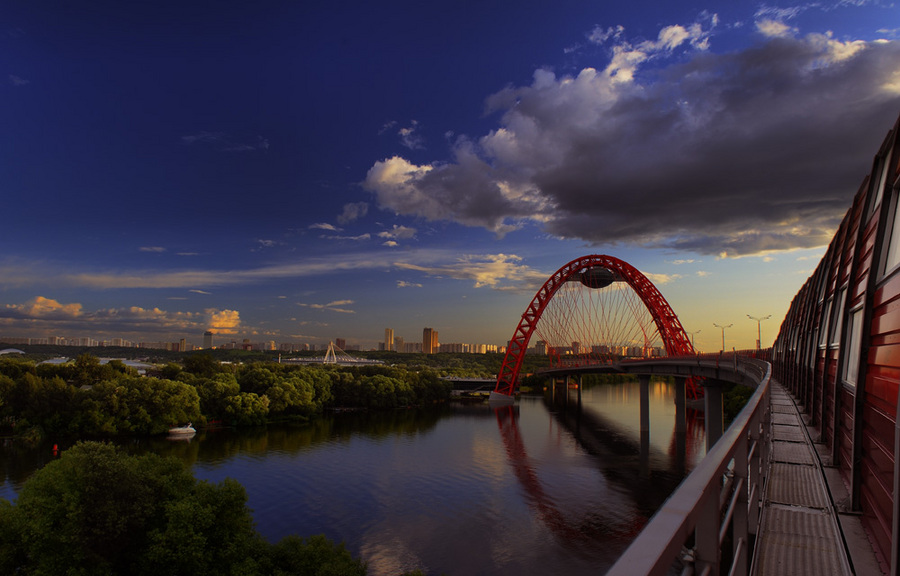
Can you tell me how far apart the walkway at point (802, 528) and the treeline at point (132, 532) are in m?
9.96

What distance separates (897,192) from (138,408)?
4046 centimetres

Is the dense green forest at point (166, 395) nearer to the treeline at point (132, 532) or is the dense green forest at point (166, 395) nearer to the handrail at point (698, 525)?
the treeline at point (132, 532)

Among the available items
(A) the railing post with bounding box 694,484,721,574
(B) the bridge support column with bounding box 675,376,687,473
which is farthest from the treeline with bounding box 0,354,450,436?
(A) the railing post with bounding box 694,484,721,574

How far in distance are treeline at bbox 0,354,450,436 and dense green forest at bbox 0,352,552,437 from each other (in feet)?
0.21

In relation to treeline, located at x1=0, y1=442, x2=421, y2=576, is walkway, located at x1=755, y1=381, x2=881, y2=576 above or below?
above

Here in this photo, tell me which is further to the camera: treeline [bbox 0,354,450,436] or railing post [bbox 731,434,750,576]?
treeline [bbox 0,354,450,436]

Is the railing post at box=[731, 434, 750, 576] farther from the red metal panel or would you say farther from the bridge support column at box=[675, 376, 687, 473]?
the bridge support column at box=[675, 376, 687, 473]

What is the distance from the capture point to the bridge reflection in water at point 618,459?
18.9m

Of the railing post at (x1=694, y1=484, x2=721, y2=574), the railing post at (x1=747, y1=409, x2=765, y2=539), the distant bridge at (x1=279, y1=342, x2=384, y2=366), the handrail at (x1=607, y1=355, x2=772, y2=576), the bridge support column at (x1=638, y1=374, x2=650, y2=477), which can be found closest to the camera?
the handrail at (x1=607, y1=355, x2=772, y2=576)

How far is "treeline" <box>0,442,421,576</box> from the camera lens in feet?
38.6

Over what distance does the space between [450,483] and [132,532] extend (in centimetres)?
1387

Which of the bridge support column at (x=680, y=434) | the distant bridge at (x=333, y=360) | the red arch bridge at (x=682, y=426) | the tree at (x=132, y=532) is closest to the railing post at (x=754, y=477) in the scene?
the red arch bridge at (x=682, y=426)

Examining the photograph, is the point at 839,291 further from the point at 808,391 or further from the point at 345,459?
the point at 345,459

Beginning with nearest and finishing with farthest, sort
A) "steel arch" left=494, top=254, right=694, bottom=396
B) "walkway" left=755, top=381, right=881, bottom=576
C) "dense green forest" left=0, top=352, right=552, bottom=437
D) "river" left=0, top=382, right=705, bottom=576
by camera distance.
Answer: "walkway" left=755, top=381, right=881, bottom=576 → "river" left=0, top=382, right=705, bottom=576 → "dense green forest" left=0, top=352, right=552, bottom=437 → "steel arch" left=494, top=254, right=694, bottom=396
